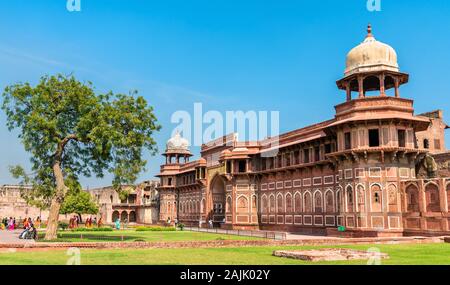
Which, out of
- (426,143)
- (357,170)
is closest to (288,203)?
(357,170)

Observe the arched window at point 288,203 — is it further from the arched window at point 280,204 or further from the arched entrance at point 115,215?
the arched entrance at point 115,215

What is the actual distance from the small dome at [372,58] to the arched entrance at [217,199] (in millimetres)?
25486

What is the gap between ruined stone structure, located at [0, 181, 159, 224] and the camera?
8193 cm

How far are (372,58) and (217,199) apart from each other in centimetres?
2887

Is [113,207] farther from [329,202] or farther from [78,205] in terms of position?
[329,202]

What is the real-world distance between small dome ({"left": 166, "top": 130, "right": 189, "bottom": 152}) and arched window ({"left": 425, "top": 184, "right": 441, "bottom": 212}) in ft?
148

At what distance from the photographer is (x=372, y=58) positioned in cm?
3434

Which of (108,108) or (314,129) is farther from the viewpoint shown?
(314,129)

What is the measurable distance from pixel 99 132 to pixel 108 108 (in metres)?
1.76

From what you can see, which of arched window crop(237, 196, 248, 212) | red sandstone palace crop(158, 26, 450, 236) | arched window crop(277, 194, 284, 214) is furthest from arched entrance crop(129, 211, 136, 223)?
arched window crop(277, 194, 284, 214)
